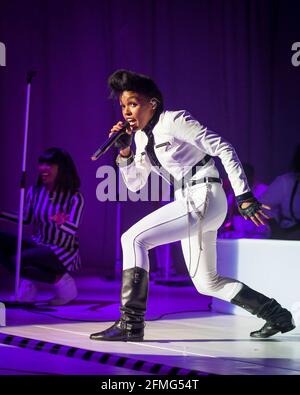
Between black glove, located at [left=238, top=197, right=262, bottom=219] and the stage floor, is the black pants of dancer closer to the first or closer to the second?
the stage floor

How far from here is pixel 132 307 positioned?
427 centimetres

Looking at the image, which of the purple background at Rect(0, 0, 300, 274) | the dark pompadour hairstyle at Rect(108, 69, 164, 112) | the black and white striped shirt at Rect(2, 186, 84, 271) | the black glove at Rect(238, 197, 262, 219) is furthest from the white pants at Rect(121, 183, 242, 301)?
the purple background at Rect(0, 0, 300, 274)

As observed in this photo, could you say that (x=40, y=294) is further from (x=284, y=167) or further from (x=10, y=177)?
(x=284, y=167)

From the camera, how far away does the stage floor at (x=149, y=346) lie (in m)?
3.68

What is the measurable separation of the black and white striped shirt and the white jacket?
1.68 metres

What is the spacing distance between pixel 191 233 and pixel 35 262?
210 centimetres

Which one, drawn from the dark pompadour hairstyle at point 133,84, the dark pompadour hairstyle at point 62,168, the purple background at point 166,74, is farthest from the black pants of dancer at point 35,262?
the purple background at point 166,74

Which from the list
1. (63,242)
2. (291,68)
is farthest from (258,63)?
(63,242)

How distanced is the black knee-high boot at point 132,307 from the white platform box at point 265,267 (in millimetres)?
1370

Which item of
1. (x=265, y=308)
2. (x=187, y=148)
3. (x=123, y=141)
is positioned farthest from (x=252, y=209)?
(x=123, y=141)

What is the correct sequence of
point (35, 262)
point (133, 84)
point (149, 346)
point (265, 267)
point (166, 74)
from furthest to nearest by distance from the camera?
point (166, 74), point (35, 262), point (265, 267), point (133, 84), point (149, 346)

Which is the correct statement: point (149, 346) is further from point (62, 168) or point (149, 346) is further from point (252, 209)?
point (62, 168)

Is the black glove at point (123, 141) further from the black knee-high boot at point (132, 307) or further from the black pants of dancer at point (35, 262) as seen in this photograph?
the black pants of dancer at point (35, 262)

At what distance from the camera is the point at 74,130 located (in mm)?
8484
